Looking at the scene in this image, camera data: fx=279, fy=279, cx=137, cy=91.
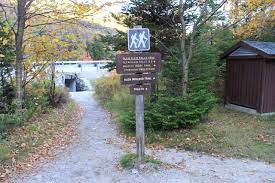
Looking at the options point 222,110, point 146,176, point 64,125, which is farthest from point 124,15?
point 146,176

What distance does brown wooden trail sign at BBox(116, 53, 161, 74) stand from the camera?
5.14 metres

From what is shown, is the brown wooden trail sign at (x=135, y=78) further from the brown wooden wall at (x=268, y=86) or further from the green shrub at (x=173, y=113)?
the brown wooden wall at (x=268, y=86)

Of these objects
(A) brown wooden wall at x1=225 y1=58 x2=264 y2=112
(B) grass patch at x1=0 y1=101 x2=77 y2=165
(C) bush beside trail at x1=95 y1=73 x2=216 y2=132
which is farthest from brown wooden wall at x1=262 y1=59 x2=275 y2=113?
(B) grass patch at x1=0 y1=101 x2=77 y2=165

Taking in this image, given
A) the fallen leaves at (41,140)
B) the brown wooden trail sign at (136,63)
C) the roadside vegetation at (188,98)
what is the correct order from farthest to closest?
the roadside vegetation at (188,98) → the fallen leaves at (41,140) → the brown wooden trail sign at (136,63)

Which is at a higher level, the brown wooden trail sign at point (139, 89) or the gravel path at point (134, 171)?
the brown wooden trail sign at point (139, 89)

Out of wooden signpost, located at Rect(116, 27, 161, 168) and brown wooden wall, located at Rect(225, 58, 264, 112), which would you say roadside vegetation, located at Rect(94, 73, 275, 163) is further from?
wooden signpost, located at Rect(116, 27, 161, 168)

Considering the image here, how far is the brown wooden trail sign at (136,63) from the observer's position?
514 centimetres

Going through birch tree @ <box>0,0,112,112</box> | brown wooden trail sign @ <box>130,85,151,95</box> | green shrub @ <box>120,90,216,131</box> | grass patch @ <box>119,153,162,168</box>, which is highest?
birch tree @ <box>0,0,112,112</box>

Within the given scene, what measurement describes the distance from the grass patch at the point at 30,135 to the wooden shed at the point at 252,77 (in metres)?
6.77

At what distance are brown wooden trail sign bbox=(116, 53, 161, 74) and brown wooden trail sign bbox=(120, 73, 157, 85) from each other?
75mm

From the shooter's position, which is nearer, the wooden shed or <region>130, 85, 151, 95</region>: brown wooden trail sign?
<region>130, 85, 151, 95</region>: brown wooden trail sign

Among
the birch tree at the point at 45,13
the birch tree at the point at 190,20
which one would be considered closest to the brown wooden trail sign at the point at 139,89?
the birch tree at the point at 190,20

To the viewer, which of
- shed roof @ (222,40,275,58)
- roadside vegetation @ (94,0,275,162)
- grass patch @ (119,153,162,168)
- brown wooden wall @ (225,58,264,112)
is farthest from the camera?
brown wooden wall @ (225,58,264,112)

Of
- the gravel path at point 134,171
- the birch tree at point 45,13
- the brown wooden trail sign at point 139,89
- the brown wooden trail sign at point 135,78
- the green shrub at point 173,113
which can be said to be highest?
the birch tree at point 45,13
